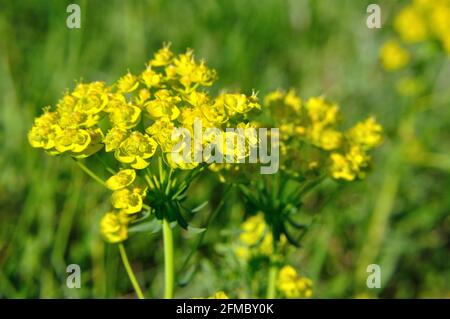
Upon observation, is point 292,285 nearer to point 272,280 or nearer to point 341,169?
point 272,280

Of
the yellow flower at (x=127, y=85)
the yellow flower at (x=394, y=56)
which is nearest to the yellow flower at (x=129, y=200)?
the yellow flower at (x=127, y=85)

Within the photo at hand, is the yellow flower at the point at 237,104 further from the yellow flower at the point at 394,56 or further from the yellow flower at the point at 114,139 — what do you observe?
the yellow flower at the point at 394,56

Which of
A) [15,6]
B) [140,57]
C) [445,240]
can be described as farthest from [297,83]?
[15,6]

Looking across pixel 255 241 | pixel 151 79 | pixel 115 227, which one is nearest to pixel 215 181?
pixel 255 241

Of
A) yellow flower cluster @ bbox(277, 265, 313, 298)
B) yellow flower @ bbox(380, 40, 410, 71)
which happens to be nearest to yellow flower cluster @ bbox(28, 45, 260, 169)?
yellow flower cluster @ bbox(277, 265, 313, 298)

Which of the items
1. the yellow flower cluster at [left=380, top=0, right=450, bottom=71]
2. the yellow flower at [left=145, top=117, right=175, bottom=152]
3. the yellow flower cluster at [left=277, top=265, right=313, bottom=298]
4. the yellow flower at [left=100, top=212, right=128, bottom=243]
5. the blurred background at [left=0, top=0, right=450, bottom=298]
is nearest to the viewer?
the yellow flower at [left=145, top=117, right=175, bottom=152]

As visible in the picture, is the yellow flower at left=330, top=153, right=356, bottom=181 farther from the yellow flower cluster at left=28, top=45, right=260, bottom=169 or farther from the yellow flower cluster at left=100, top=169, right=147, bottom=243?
the yellow flower cluster at left=100, top=169, right=147, bottom=243

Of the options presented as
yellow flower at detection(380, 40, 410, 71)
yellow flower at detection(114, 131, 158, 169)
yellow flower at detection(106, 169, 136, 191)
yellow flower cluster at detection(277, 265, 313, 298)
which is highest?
yellow flower at detection(380, 40, 410, 71)

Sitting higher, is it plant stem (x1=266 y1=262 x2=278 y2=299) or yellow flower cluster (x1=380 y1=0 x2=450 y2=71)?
yellow flower cluster (x1=380 y1=0 x2=450 y2=71)
